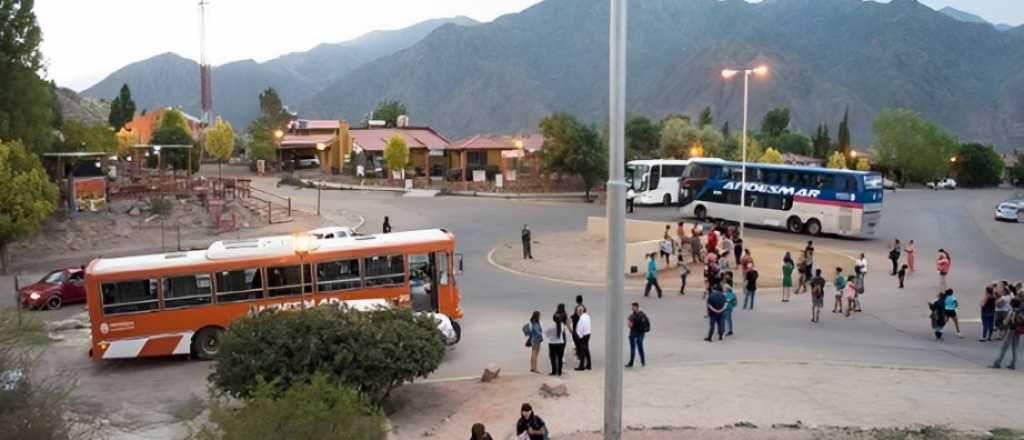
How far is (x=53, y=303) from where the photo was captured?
24078 mm

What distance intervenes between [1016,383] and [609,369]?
10202mm

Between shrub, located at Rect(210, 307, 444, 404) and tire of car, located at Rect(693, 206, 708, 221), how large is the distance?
102 feet

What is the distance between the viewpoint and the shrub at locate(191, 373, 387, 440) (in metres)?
8.12

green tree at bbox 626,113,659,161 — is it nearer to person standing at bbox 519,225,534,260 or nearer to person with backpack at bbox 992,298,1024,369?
person standing at bbox 519,225,534,260

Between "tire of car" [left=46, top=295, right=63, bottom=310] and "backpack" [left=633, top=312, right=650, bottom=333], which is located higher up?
"backpack" [left=633, top=312, right=650, bottom=333]

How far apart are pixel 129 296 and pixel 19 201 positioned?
16079 millimetres

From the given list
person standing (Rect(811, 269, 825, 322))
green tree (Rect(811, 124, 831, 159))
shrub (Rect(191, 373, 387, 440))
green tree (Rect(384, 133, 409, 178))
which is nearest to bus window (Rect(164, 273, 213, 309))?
shrub (Rect(191, 373, 387, 440))

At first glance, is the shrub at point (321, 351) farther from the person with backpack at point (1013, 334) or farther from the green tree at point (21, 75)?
the green tree at point (21, 75)

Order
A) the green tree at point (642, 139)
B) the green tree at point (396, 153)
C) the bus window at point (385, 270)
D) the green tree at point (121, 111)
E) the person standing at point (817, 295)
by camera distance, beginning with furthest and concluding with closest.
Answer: the green tree at point (121, 111) < the green tree at point (642, 139) < the green tree at point (396, 153) < the person standing at point (817, 295) < the bus window at point (385, 270)

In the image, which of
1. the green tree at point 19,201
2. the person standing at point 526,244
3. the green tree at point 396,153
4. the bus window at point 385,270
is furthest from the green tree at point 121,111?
the bus window at point 385,270

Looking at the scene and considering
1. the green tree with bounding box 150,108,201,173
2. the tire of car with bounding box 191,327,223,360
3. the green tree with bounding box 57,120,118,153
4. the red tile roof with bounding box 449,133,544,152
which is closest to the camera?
the tire of car with bounding box 191,327,223,360

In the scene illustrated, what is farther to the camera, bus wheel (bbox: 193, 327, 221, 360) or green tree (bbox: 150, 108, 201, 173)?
green tree (bbox: 150, 108, 201, 173)

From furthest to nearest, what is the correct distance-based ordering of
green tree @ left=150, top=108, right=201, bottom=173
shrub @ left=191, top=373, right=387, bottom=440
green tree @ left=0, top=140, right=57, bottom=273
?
1. green tree @ left=150, top=108, right=201, bottom=173
2. green tree @ left=0, top=140, right=57, bottom=273
3. shrub @ left=191, top=373, right=387, bottom=440

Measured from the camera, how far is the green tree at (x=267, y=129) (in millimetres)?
78312
